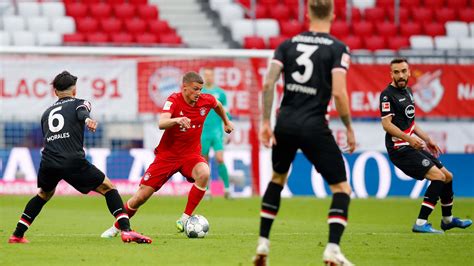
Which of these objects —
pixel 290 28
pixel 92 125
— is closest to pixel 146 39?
pixel 290 28

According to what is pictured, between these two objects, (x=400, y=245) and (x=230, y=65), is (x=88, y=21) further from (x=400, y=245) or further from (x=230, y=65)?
(x=400, y=245)

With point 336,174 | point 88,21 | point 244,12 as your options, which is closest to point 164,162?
point 336,174

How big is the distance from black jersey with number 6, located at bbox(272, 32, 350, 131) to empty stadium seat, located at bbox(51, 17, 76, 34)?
16.7m

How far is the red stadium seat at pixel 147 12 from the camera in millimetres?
26250

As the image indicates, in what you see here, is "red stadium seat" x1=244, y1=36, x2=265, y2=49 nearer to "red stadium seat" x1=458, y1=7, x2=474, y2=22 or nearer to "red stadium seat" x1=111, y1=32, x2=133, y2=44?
"red stadium seat" x1=111, y1=32, x2=133, y2=44

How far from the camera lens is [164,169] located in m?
12.0

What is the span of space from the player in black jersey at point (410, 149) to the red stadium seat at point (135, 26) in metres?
13.4

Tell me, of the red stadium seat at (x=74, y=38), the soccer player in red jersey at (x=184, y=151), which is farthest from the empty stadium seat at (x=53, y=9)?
the soccer player in red jersey at (x=184, y=151)

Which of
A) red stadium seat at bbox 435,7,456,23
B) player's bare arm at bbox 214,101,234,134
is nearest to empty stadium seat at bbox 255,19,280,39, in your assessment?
red stadium seat at bbox 435,7,456,23

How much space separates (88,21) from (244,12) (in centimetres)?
412

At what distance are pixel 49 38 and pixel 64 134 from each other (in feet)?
45.1

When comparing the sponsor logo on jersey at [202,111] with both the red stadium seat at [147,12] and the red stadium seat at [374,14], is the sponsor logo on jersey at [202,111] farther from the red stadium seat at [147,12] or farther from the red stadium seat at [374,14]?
the red stadium seat at [374,14]

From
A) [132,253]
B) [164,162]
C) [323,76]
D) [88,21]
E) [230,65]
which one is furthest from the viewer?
[88,21]

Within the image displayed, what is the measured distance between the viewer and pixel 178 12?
27266mm
